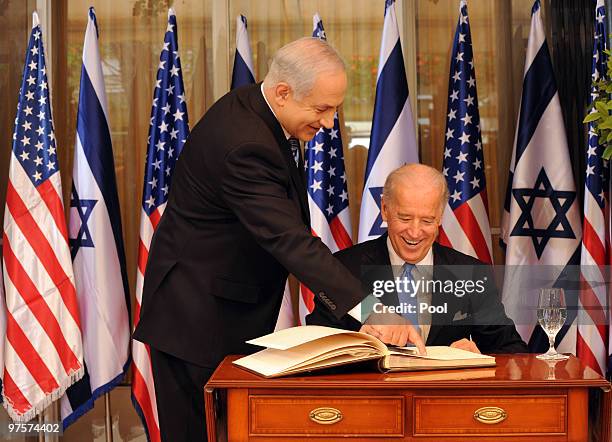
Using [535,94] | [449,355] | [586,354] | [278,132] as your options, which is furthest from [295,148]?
[586,354]

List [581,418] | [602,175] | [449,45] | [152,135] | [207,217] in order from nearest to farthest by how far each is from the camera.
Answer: [581,418], [207,217], [602,175], [152,135], [449,45]

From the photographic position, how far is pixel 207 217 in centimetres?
278

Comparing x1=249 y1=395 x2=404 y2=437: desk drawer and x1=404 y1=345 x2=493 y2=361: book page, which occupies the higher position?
x1=404 y1=345 x2=493 y2=361: book page

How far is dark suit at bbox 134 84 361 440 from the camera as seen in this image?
2629 millimetres

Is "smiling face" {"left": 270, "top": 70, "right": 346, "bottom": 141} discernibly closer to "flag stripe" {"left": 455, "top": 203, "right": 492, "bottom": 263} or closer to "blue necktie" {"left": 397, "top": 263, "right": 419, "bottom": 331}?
"blue necktie" {"left": 397, "top": 263, "right": 419, "bottom": 331}

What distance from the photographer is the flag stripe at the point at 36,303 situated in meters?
4.25

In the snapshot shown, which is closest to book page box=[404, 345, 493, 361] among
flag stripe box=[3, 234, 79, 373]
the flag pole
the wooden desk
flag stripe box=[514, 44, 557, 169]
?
the wooden desk

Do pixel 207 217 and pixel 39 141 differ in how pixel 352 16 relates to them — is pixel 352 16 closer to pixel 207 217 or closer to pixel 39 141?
pixel 39 141

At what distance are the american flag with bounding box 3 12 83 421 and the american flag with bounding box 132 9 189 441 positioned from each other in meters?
0.34

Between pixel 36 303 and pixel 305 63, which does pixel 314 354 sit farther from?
pixel 36 303

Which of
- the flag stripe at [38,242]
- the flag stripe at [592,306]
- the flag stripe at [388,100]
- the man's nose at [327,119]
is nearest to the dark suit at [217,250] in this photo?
the man's nose at [327,119]

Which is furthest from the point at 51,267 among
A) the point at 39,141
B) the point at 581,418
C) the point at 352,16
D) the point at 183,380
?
the point at 581,418

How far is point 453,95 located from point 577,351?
4.65 ft

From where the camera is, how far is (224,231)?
9.10 feet
